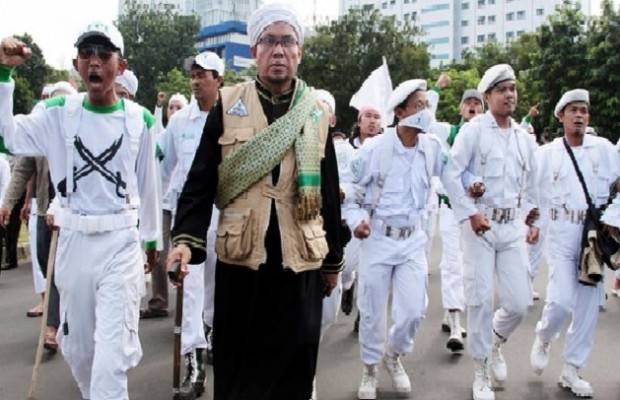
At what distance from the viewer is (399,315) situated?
5719mm

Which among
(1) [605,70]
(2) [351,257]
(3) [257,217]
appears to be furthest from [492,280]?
(1) [605,70]

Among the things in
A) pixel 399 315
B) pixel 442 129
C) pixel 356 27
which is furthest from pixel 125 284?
pixel 356 27

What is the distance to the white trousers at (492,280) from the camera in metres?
5.80

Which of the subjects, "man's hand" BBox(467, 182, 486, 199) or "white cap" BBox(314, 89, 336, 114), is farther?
"man's hand" BBox(467, 182, 486, 199)

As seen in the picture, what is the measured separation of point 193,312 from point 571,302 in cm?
292

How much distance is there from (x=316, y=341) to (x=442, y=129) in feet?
17.1

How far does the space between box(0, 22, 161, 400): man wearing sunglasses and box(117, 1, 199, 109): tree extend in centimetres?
6476

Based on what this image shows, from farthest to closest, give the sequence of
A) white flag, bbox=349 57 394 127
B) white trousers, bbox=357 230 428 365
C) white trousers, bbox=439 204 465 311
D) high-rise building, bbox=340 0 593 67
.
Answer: high-rise building, bbox=340 0 593 67, white flag, bbox=349 57 394 127, white trousers, bbox=439 204 465 311, white trousers, bbox=357 230 428 365

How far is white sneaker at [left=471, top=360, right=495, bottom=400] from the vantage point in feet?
18.6

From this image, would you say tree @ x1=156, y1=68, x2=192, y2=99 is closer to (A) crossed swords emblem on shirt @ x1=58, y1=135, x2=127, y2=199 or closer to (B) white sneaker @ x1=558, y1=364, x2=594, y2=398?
(B) white sneaker @ x1=558, y1=364, x2=594, y2=398

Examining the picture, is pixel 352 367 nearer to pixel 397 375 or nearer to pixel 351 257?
pixel 397 375

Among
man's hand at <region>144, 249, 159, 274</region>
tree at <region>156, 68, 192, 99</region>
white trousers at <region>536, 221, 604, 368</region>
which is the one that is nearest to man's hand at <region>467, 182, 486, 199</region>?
white trousers at <region>536, 221, 604, 368</region>

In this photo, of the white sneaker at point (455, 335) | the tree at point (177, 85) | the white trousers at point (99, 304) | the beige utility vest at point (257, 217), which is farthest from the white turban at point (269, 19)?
the tree at point (177, 85)

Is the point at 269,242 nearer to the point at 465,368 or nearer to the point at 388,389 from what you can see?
the point at 388,389
